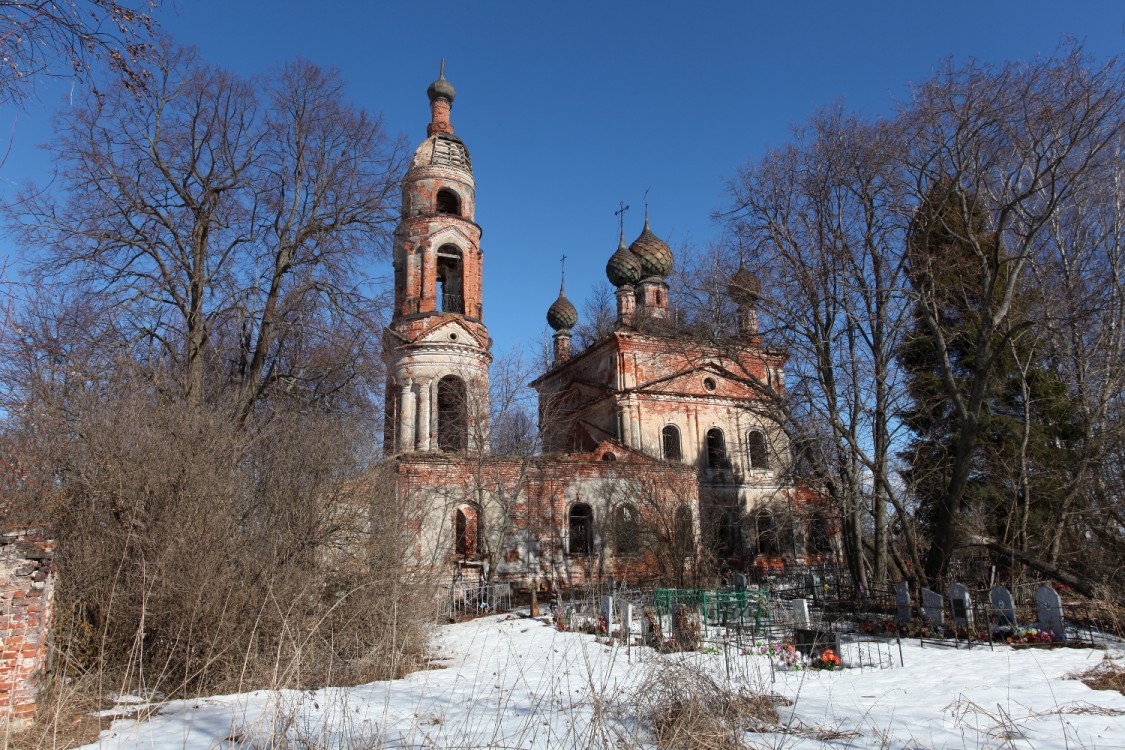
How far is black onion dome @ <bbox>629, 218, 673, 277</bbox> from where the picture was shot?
107 ft

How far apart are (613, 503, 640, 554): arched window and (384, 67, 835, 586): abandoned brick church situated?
0.03 metres

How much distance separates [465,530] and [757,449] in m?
13.2

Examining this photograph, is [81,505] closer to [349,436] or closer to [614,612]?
[349,436]

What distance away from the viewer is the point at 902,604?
14555 mm

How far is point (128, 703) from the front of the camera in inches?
303

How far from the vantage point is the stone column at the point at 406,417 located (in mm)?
21867

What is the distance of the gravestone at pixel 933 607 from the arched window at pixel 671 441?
14265 millimetres

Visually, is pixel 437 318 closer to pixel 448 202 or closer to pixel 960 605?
pixel 448 202

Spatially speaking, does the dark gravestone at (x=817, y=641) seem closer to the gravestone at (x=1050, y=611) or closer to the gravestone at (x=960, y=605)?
the gravestone at (x=960, y=605)

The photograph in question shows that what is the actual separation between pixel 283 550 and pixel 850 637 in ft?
30.0

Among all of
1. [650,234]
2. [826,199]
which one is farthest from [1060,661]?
[650,234]

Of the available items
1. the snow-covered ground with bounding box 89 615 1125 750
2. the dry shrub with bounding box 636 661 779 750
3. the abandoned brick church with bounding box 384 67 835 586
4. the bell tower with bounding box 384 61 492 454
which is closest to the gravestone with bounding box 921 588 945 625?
the snow-covered ground with bounding box 89 615 1125 750

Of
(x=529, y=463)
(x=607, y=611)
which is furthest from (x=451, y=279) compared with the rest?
(x=607, y=611)

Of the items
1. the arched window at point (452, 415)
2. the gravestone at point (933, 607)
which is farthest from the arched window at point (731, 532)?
the gravestone at point (933, 607)
